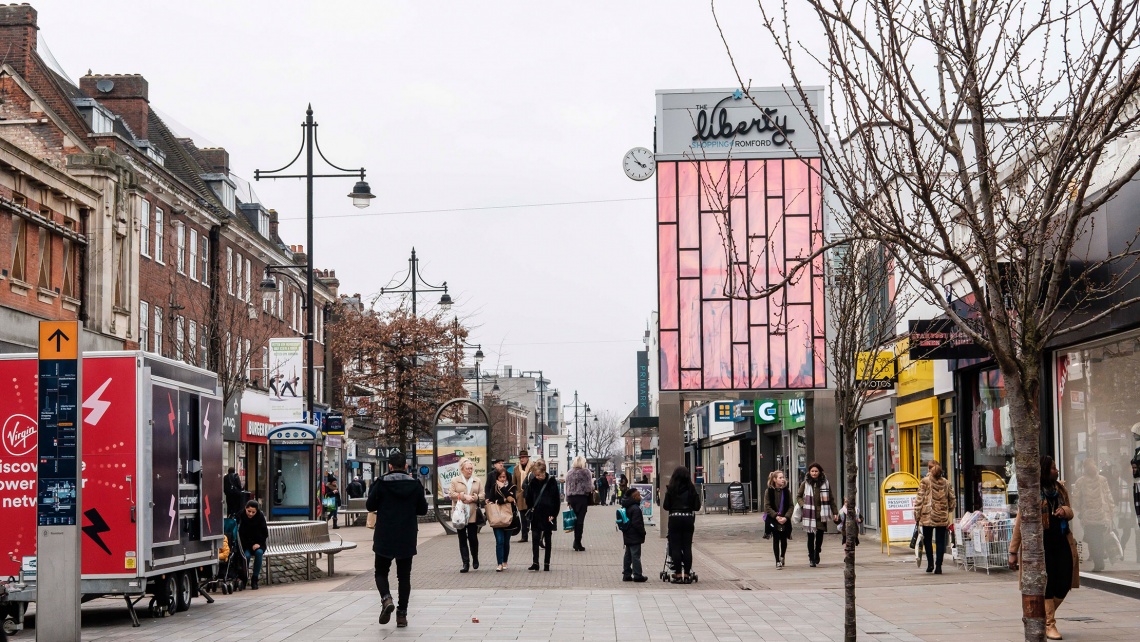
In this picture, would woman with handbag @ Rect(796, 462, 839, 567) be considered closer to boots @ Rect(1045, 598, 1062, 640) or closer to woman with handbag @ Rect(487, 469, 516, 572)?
woman with handbag @ Rect(487, 469, 516, 572)

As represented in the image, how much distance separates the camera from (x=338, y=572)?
21500 millimetres

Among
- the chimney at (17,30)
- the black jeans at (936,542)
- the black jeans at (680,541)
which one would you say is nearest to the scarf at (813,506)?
the black jeans at (936,542)

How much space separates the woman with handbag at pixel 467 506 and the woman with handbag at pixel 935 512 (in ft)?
21.0

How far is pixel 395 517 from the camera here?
14.2 m

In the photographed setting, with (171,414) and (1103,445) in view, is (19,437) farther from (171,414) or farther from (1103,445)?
(1103,445)

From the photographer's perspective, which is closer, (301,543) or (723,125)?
(301,543)

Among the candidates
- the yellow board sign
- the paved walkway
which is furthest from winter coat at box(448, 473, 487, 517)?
the yellow board sign

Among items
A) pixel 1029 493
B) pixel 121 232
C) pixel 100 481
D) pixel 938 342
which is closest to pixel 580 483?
pixel 938 342

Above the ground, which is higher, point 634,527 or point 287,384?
point 287,384

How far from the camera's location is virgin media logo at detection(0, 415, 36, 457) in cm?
1388

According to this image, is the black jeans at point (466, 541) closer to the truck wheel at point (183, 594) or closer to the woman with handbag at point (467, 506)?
the woman with handbag at point (467, 506)

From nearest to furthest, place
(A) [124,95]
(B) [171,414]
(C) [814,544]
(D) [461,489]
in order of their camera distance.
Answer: (B) [171,414] → (D) [461,489] → (C) [814,544] → (A) [124,95]

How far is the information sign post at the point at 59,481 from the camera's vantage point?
12062 mm

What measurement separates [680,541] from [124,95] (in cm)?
3202
